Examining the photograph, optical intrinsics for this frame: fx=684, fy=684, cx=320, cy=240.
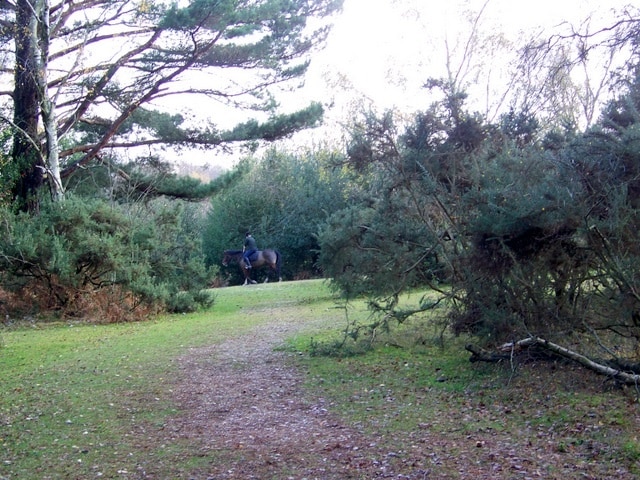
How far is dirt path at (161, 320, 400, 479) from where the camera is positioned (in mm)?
5336

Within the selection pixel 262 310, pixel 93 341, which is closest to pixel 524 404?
pixel 93 341

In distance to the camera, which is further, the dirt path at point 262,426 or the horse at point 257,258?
the horse at point 257,258

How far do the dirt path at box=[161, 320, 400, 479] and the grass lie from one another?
220 mm

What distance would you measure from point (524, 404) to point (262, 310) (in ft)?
39.4

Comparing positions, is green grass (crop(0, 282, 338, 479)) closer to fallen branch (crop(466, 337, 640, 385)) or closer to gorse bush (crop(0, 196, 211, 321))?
gorse bush (crop(0, 196, 211, 321))

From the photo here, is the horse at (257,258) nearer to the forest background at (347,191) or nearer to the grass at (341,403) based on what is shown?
the forest background at (347,191)

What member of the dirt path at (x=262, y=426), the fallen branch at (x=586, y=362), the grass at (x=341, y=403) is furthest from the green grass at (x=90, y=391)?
the fallen branch at (x=586, y=362)

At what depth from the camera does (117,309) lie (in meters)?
16.7

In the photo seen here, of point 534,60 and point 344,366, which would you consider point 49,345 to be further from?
point 534,60

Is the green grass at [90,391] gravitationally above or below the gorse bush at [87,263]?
below

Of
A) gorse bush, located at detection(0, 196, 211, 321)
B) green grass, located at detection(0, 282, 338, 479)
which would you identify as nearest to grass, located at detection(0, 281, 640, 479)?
green grass, located at detection(0, 282, 338, 479)

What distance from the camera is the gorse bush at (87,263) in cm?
1627

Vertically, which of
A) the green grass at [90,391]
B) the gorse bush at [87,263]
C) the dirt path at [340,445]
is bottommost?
the dirt path at [340,445]

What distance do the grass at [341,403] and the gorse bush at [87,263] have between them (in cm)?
431
